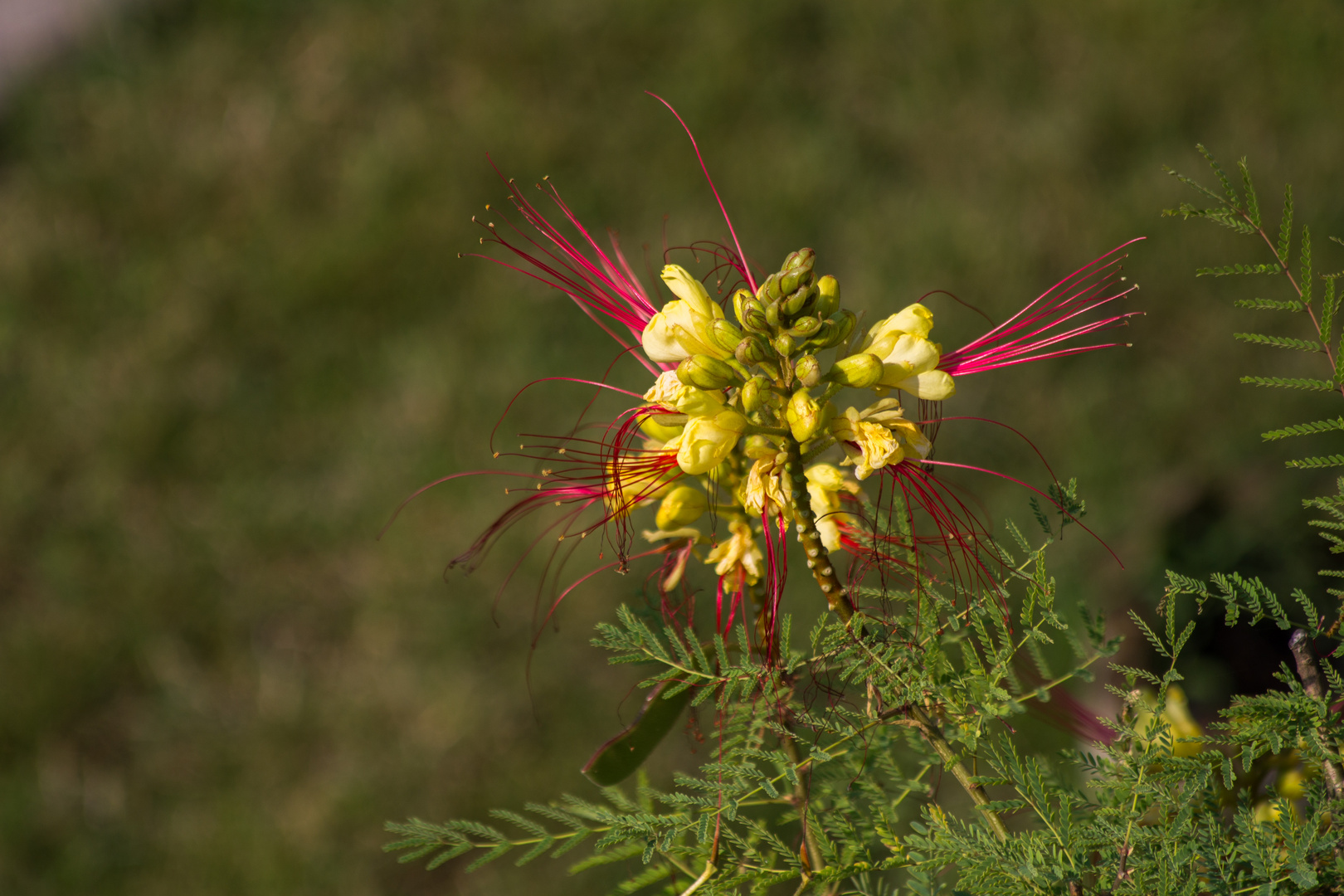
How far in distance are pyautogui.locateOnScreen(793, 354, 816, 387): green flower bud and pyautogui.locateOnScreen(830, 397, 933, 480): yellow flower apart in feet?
0.20

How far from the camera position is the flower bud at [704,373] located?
1.17 meters

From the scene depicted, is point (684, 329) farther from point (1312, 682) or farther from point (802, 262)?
Result: point (1312, 682)

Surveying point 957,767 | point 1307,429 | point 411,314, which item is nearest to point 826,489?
point 957,767

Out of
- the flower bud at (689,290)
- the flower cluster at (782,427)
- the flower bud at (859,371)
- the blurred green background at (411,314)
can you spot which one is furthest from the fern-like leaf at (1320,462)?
the blurred green background at (411,314)

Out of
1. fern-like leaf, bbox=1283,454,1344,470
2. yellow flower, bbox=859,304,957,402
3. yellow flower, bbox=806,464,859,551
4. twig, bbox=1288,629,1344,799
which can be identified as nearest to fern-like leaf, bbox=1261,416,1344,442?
fern-like leaf, bbox=1283,454,1344,470

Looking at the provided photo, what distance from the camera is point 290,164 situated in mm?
4238

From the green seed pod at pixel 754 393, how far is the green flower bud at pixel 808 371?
0.13ft

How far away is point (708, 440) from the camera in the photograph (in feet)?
3.73

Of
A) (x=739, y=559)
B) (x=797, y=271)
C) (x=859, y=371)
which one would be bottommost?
(x=739, y=559)

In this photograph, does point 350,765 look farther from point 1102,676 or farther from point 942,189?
point 942,189

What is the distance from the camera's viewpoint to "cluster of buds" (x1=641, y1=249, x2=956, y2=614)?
1132 millimetres

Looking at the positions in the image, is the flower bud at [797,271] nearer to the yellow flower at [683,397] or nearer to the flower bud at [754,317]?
the flower bud at [754,317]

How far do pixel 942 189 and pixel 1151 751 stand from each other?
322 cm

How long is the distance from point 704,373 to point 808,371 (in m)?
0.11
